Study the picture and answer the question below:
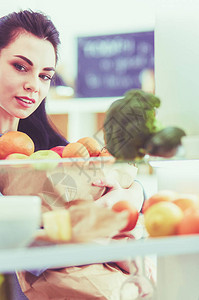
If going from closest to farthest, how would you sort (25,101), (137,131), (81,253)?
(81,253) < (137,131) < (25,101)

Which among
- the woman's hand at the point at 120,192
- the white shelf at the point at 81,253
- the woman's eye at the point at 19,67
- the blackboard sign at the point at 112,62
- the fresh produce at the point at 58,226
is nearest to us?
the white shelf at the point at 81,253

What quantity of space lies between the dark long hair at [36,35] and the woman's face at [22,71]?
3 cm

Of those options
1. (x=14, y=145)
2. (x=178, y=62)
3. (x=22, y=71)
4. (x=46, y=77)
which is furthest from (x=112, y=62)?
(x=14, y=145)

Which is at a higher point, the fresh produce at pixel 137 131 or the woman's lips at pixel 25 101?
the woman's lips at pixel 25 101

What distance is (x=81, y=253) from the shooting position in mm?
488

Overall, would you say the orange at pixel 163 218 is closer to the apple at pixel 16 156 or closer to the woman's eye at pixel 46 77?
the apple at pixel 16 156

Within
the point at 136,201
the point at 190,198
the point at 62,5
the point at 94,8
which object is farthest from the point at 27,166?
the point at 94,8

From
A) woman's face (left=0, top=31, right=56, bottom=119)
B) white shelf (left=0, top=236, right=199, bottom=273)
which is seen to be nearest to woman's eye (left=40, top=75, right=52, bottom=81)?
woman's face (left=0, top=31, right=56, bottom=119)

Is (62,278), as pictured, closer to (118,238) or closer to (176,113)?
(118,238)

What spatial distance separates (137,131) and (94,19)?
183 centimetres

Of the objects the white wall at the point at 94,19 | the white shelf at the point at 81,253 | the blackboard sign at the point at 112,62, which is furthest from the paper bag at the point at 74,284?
the white wall at the point at 94,19

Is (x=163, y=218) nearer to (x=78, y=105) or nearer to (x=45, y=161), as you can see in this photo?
(x=45, y=161)

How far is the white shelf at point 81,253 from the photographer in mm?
472

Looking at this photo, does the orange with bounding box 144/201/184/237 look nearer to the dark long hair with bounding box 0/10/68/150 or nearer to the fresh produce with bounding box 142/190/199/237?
the fresh produce with bounding box 142/190/199/237
